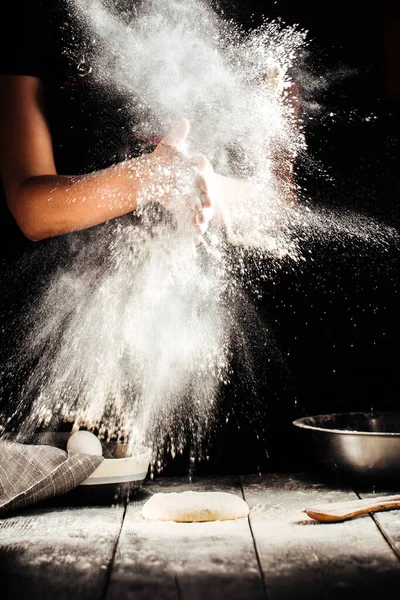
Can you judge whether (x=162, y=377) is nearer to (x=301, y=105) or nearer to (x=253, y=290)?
(x=253, y=290)

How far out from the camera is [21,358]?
1.83 metres

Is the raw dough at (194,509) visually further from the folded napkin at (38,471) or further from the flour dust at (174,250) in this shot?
the flour dust at (174,250)

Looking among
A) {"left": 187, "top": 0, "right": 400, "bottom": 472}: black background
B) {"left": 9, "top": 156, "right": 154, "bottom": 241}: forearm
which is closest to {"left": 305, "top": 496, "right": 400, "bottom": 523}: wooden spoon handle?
{"left": 187, "top": 0, "right": 400, "bottom": 472}: black background

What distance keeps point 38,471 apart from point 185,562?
523 mm

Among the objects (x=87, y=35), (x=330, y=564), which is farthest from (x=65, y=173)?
(x=330, y=564)

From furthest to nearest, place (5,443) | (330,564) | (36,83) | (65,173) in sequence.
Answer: (65,173)
(36,83)
(5,443)
(330,564)

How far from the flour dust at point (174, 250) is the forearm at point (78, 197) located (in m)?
0.12

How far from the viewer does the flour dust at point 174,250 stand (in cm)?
186

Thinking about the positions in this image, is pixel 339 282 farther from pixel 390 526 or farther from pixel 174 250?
pixel 390 526

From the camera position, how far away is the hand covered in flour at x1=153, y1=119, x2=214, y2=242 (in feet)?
5.19

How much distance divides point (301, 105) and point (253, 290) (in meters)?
0.70

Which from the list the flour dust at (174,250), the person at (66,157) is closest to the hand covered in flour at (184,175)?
the person at (66,157)

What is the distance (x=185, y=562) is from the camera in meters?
1.09

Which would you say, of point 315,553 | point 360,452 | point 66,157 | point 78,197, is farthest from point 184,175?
point 315,553
